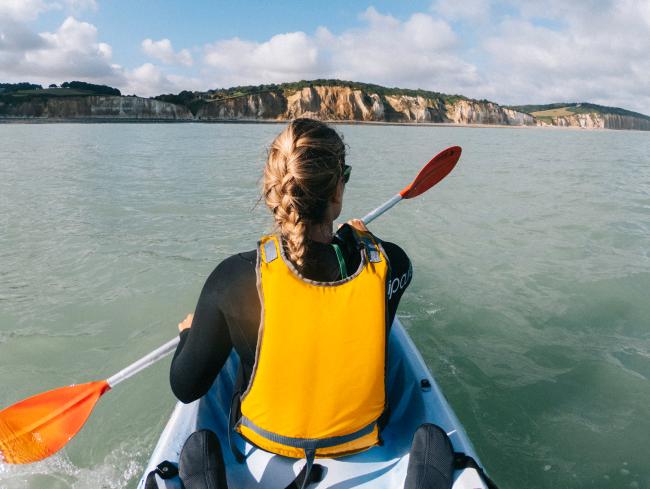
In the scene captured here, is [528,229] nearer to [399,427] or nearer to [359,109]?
[399,427]

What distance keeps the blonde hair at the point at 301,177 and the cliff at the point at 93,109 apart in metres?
78.8

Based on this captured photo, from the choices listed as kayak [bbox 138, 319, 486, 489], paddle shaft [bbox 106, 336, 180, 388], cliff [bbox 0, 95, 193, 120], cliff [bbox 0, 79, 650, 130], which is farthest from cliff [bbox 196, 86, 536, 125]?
kayak [bbox 138, 319, 486, 489]

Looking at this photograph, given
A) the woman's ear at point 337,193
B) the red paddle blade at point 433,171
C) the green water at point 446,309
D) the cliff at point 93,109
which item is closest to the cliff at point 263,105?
the cliff at point 93,109

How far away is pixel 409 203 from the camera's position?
10.1 metres

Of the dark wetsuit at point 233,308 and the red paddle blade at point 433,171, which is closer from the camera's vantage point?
the dark wetsuit at point 233,308

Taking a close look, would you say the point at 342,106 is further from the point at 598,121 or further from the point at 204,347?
the point at 204,347

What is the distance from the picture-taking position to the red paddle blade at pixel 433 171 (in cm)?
Answer: 394

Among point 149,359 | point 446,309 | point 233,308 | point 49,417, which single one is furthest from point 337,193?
point 446,309

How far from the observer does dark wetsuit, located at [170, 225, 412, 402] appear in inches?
57.7

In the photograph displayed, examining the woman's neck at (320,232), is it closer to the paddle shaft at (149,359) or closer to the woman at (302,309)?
the woman at (302,309)

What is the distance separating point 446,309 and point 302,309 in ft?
12.2

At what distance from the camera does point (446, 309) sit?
194 inches

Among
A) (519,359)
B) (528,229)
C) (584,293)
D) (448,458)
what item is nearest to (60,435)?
(448,458)

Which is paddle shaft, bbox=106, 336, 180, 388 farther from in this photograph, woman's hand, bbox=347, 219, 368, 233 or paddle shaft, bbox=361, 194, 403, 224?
paddle shaft, bbox=361, 194, 403, 224
